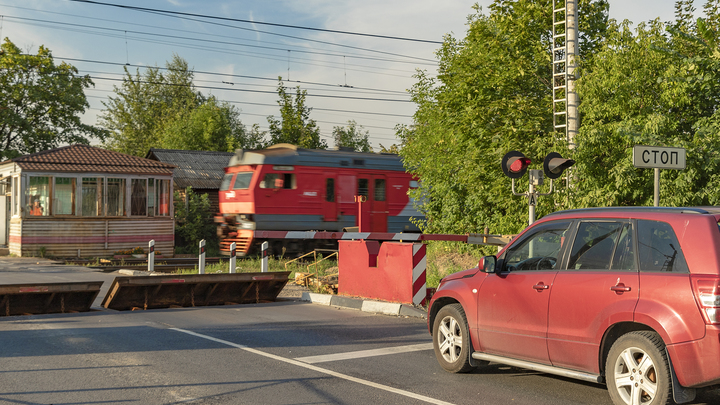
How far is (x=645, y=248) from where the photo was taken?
17.5ft

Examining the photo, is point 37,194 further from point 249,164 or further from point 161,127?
point 161,127

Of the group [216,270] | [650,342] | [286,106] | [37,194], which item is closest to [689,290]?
[650,342]

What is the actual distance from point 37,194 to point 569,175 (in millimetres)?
19701

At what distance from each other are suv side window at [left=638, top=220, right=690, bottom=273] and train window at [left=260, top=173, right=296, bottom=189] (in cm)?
1863

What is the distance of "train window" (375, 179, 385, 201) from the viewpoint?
83.5 feet

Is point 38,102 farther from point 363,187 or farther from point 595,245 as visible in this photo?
point 595,245

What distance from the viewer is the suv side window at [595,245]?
564 centimetres

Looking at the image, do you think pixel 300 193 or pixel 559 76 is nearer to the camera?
pixel 559 76

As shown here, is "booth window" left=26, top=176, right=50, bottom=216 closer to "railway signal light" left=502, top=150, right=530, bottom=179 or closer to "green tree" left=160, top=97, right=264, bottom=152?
"railway signal light" left=502, top=150, right=530, bottom=179

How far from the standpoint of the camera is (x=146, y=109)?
72625 mm

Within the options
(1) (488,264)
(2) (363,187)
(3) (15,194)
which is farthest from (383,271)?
(3) (15,194)

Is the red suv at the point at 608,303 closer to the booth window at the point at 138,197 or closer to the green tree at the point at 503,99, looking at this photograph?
the green tree at the point at 503,99

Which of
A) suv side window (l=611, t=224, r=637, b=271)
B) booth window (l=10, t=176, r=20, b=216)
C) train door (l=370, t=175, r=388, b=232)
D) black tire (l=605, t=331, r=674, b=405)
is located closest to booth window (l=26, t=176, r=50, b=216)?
booth window (l=10, t=176, r=20, b=216)

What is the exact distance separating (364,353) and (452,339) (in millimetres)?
1317
